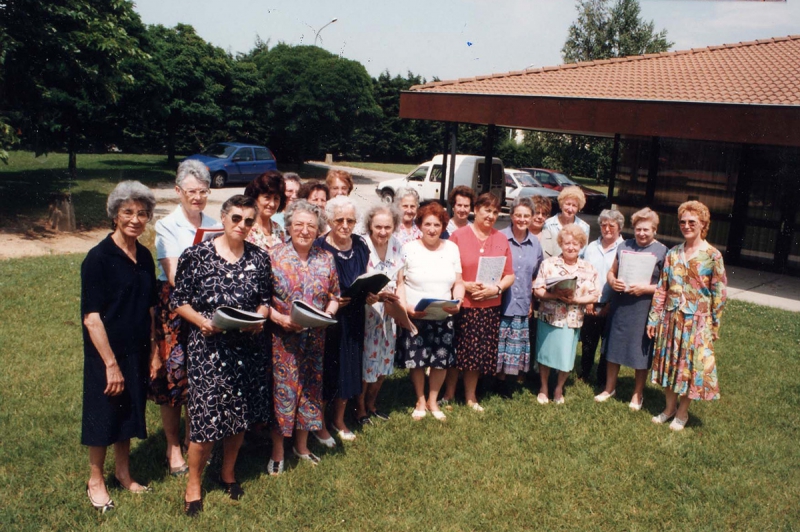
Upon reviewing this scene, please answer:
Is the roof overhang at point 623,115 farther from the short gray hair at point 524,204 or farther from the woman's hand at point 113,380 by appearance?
the woman's hand at point 113,380

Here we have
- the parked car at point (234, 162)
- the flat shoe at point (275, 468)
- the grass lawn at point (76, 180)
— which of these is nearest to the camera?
the flat shoe at point (275, 468)

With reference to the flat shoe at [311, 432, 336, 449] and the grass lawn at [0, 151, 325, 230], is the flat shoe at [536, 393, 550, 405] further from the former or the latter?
the grass lawn at [0, 151, 325, 230]

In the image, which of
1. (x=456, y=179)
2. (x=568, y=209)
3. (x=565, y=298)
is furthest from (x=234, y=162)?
(x=565, y=298)

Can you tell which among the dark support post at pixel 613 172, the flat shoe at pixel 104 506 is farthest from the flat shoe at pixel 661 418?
the dark support post at pixel 613 172

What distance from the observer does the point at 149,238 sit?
3.92 m

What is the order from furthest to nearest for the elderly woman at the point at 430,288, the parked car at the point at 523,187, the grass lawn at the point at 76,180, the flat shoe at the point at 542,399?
the parked car at the point at 523,187 → the grass lawn at the point at 76,180 → the flat shoe at the point at 542,399 → the elderly woman at the point at 430,288

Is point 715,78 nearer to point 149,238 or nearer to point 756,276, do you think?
point 756,276

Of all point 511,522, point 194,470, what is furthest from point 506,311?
point 194,470

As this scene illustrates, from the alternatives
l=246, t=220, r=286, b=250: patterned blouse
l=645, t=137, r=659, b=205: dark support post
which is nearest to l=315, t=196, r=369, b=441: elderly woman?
l=246, t=220, r=286, b=250: patterned blouse

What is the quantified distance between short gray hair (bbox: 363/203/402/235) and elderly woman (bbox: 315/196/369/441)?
0.18 m

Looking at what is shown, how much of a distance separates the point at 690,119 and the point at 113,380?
10.3 meters

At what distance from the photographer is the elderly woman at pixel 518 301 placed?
5152mm

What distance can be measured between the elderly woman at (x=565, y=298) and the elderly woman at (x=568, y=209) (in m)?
0.28

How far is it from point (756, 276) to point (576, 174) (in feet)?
87.8
